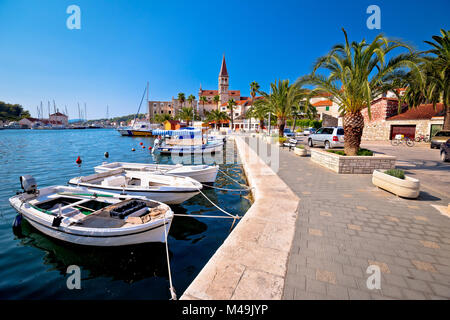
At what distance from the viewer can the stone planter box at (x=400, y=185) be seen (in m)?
6.86

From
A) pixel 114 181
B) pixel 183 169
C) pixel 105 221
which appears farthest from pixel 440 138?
pixel 105 221

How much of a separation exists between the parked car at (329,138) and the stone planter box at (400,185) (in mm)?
10759

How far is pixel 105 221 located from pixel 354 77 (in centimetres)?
1287

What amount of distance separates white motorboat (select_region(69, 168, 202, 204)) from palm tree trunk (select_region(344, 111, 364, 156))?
8572 millimetres

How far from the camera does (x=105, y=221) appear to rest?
567cm

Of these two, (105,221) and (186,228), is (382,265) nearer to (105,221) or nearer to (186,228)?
(186,228)

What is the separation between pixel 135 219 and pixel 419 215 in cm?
757

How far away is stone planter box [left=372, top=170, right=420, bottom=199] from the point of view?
6.86 m

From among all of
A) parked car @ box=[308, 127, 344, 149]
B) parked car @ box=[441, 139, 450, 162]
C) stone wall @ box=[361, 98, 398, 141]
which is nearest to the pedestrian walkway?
parked car @ box=[441, 139, 450, 162]

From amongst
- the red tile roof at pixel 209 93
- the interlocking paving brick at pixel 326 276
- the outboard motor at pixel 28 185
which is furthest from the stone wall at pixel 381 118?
the red tile roof at pixel 209 93

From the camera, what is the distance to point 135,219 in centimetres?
548

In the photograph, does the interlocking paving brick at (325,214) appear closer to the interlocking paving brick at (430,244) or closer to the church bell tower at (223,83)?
the interlocking paving brick at (430,244)
